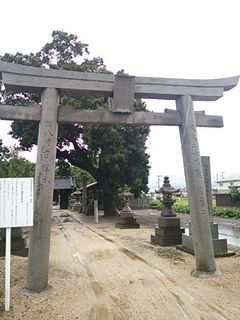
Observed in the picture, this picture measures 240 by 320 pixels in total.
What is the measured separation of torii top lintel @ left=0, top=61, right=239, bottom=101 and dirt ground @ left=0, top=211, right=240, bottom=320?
4.02 metres

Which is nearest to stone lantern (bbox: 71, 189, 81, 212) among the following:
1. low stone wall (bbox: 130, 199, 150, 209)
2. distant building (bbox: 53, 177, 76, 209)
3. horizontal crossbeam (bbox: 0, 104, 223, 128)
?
distant building (bbox: 53, 177, 76, 209)

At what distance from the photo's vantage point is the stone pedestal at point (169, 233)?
11180mm

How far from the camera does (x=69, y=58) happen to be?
78.3 ft

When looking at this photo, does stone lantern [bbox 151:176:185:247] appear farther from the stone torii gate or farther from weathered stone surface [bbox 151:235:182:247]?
the stone torii gate

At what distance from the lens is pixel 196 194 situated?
7059mm

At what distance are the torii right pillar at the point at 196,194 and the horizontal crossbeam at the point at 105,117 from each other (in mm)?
263

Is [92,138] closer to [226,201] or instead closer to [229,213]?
[229,213]

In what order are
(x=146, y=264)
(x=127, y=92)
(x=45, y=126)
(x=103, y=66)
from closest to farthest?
(x=45, y=126)
(x=127, y=92)
(x=146, y=264)
(x=103, y=66)

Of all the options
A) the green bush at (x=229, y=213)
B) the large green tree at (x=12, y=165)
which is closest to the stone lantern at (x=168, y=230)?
the large green tree at (x=12, y=165)

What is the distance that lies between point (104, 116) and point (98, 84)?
70cm

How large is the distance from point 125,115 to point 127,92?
1.66 ft

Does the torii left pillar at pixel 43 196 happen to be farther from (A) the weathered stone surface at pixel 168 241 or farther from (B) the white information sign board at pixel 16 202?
(A) the weathered stone surface at pixel 168 241

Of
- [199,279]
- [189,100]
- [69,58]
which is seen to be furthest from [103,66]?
[199,279]

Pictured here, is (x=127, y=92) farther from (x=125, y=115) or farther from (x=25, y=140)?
(x=25, y=140)
